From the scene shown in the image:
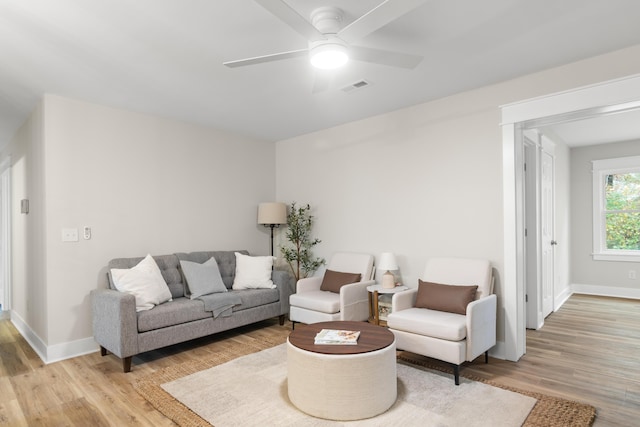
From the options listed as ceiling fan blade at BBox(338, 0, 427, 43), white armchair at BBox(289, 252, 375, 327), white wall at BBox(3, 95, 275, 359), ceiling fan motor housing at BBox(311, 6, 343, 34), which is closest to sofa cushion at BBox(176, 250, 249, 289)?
white wall at BBox(3, 95, 275, 359)

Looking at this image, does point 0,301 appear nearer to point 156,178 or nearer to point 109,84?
point 156,178

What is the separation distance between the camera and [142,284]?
337 cm

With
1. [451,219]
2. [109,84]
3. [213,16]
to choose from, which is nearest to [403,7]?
[213,16]

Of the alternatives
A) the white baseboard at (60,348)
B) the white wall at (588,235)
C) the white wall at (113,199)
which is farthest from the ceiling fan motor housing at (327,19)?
the white wall at (588,235)

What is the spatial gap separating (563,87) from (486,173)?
2.96 ft

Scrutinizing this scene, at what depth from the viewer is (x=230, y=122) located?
449cm

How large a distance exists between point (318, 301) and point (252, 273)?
960 millimetres

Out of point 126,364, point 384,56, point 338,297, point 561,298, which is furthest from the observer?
point 561,298

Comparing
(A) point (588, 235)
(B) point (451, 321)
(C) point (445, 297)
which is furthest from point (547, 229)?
(B) point (451, 321)

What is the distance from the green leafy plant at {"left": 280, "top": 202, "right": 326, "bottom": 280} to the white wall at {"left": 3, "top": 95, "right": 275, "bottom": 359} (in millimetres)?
579

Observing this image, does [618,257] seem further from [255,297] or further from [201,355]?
[201,355]

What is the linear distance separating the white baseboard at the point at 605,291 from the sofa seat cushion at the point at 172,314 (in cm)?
605

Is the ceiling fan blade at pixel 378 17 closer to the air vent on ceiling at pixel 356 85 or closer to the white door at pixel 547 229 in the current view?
the air vent on ceiling at pixel 356 85

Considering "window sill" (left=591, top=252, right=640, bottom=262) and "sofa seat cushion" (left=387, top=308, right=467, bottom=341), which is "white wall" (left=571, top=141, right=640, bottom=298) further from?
"sofa seat cushion" (left=387, top=308, right=467, bottom=341)
